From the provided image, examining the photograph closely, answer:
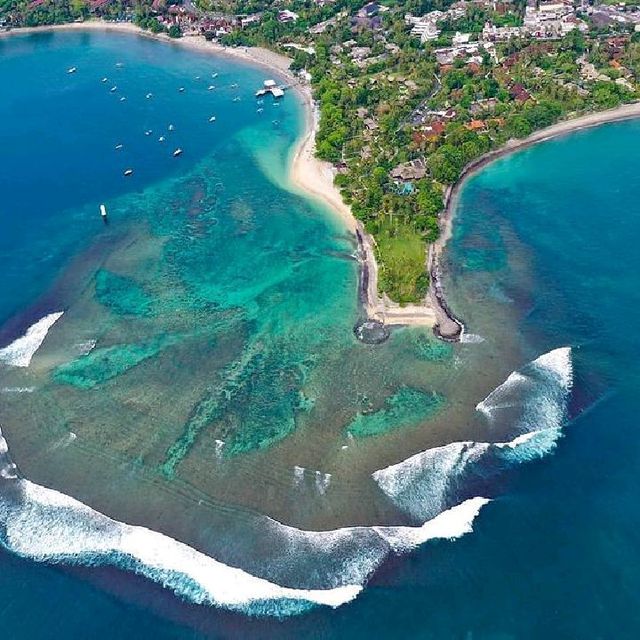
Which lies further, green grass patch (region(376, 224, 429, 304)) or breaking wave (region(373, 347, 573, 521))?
green grass patch (region(376, 224, 429, 304))

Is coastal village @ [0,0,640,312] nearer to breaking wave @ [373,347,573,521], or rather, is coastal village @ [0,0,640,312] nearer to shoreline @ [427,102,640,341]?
shoreline @ [427,102,640,341]

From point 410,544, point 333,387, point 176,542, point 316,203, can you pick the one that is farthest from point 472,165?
point 176,542

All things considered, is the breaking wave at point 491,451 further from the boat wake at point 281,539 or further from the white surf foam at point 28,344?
the white surf foam at point 28,344

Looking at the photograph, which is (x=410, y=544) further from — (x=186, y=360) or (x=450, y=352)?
(x=186, y=360)

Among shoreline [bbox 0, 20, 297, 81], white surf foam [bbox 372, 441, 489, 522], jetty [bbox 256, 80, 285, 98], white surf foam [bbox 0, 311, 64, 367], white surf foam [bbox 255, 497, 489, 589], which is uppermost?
shoreline [bbox 0, 20, 297, 81]

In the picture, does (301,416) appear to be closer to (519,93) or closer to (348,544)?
(348,544)

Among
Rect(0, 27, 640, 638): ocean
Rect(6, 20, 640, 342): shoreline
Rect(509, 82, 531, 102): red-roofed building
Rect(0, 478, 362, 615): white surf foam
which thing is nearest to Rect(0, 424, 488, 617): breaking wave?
Rect(0, 478, 362, 615): white surf foam

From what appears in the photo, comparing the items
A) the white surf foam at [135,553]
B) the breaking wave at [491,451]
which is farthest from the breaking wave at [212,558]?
the breaking wave at [491,451]
